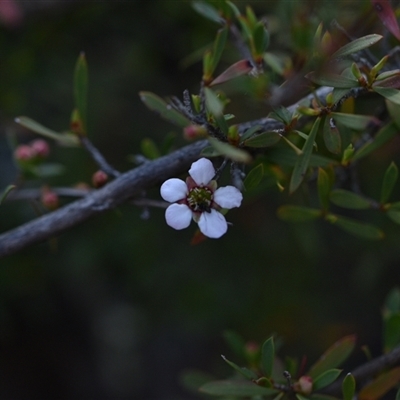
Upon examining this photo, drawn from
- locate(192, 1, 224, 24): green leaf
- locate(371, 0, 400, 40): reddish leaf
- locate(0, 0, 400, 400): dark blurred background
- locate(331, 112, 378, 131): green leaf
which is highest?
locate(192, 1, 224, 24): green leaf

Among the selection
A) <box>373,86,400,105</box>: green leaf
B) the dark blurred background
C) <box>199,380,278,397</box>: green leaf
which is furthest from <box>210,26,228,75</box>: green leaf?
the dark blurred background

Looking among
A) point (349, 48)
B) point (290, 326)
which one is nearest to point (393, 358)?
point (349, 48)

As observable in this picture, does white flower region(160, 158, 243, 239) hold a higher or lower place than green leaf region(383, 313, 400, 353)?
higher

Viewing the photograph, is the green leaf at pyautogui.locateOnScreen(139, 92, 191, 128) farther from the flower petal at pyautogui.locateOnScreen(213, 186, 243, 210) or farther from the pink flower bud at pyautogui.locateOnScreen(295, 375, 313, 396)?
the pink flower bud at pyautogui.locateOnScreen(295, 375, 313, 396)

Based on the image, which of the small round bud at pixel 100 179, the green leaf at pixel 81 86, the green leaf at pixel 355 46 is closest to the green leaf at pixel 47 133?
the green leaf at pixel 81 86

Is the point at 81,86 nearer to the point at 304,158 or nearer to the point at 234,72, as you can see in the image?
the point at 234,72
